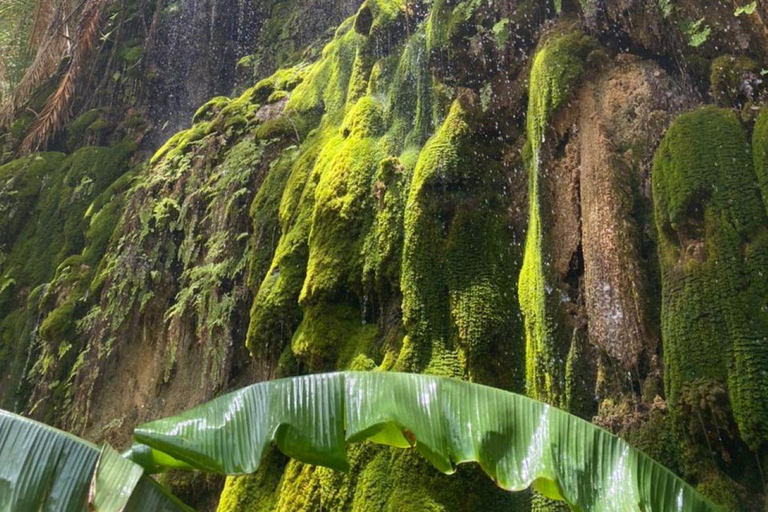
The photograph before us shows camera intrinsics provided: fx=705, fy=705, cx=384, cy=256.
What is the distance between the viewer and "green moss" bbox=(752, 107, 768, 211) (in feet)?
13.2

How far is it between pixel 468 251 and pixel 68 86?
10993mm

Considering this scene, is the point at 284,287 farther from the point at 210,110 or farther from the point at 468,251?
the point at 210,110

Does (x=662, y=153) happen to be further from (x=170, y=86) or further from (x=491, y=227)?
(x=170, y=86)

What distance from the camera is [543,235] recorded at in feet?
16.2

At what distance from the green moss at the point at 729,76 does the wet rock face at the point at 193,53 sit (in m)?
9.43

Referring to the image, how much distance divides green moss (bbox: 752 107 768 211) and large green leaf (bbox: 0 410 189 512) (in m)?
3.49

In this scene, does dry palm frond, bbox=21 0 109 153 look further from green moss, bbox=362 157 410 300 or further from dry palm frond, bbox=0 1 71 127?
green moss, bbox=362 157 410 300

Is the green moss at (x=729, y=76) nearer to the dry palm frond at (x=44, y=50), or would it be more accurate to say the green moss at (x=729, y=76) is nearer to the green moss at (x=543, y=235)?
the green moss at (x=543, y=235)

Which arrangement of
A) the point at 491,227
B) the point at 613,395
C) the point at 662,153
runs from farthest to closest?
the point at 491,227
the point at 662,153
the point at 613,395

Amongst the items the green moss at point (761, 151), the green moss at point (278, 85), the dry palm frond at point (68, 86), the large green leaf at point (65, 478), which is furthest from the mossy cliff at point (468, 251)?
the dry palm frond at point (68, 86)

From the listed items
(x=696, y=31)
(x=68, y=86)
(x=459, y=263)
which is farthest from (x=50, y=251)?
(x=696, y=31)

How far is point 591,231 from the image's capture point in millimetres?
4676

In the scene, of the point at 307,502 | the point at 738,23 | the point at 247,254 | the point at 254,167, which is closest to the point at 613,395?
the point at 307,502

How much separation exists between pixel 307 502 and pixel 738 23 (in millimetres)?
4408
